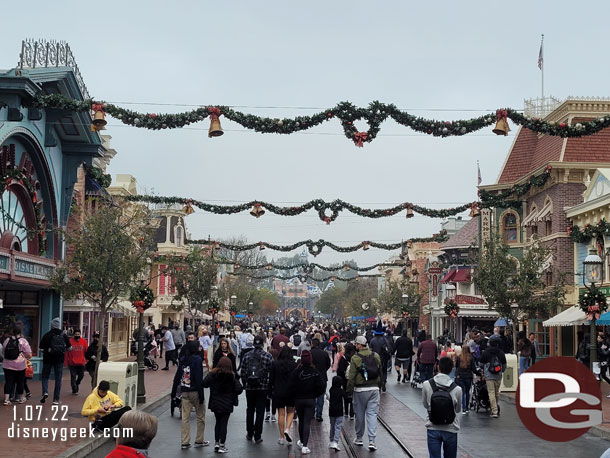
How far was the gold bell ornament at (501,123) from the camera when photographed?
1759cm

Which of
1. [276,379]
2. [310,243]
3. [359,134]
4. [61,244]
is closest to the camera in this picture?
[276,379]

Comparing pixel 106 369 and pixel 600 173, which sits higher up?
pixel 600 173

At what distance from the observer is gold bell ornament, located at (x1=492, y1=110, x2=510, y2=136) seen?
17.6 metres

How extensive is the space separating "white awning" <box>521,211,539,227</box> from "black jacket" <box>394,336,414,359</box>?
1568 cm

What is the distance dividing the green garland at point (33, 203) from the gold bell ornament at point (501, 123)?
518 inches

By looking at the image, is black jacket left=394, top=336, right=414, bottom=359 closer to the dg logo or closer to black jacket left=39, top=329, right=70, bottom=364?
the dg logo

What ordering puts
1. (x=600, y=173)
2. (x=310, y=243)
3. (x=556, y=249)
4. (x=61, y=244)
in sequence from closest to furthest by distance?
(x=61, y=244) < (x=600, y=173) < (x=556, y=249) < (x=310, y=243)

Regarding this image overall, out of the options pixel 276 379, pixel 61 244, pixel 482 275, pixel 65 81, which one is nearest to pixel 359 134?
pixel 276 379

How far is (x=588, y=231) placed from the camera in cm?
3238

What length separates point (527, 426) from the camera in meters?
16.2

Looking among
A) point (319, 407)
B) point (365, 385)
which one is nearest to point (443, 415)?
point (365, 385)

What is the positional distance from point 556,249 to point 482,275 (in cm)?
538

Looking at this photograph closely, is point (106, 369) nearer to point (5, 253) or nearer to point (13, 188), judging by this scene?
point (5, 253)

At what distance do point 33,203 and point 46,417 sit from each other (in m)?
11.5
